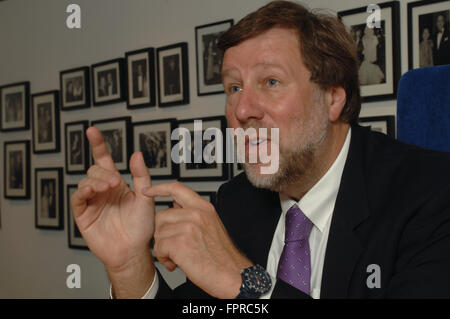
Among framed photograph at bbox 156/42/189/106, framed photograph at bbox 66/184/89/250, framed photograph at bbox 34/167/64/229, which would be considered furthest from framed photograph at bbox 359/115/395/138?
framed photograph at bbox 34/167/64/229

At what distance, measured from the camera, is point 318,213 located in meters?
1.30

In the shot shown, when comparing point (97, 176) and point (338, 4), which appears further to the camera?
point (338, 4)

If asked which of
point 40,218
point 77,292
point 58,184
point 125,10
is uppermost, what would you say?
point 125,10

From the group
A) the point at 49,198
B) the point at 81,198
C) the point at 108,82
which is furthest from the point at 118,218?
the point at 49,198

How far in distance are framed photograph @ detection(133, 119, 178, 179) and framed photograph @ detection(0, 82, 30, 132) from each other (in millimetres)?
1232

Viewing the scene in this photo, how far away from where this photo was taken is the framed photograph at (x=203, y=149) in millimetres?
2518

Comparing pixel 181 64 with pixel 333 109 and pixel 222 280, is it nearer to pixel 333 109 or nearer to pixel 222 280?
pixel 333 109

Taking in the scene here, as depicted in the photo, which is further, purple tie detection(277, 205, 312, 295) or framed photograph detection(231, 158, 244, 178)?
framed photograph detection(231, 158, 244, 178)

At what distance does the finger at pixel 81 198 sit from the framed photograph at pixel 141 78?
5.99 ft

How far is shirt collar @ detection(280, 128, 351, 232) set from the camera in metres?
1.30

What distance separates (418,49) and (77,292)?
2.68 m

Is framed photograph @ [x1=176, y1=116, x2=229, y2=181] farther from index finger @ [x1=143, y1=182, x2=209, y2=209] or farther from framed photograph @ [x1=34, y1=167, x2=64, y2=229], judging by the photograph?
index finger @ [x1=143, y1=182, x2=209, y2=209]
